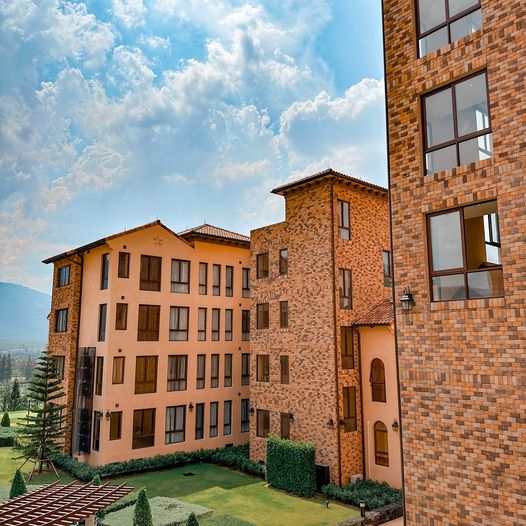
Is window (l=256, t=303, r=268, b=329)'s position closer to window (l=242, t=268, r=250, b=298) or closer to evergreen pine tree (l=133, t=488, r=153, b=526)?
window (l=242, t=268, r=250, b=298)

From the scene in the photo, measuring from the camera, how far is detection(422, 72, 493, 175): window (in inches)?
304

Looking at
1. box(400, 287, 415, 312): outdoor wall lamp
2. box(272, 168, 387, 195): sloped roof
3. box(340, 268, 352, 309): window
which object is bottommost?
box(400, 287, 415, 312): outdoor wall lamp

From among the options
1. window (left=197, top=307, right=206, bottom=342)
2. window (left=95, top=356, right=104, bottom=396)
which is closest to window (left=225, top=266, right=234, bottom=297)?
window (left=197, top=307, right=206, bottom=342)

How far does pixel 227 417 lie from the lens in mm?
23656

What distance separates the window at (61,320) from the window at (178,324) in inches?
215

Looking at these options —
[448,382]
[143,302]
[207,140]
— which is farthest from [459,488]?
[207,140]

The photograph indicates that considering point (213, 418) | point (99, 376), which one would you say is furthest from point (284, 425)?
point (99, 376)

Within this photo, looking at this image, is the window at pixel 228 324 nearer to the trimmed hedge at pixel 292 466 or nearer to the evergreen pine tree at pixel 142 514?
the trimmed hedge at pixel 292 466

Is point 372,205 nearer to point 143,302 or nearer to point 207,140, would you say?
point 143,302

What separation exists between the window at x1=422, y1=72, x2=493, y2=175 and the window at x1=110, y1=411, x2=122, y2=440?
55.2ft

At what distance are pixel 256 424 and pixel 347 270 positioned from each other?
25.8 ft

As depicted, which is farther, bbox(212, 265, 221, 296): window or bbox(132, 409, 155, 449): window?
bbox(212, 265, 221, 296): window

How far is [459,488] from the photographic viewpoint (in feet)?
23.4

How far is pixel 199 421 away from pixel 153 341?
4755mm
